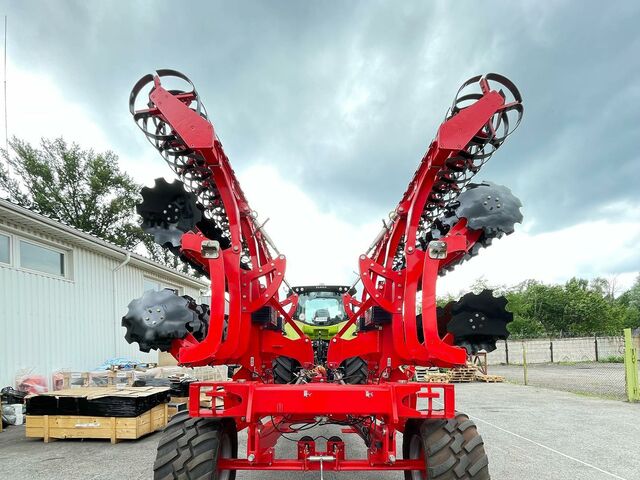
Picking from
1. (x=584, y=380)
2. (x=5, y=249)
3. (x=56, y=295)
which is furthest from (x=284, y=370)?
(x=584, y=380)

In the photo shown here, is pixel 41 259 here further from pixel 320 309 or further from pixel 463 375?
pixel 463 375

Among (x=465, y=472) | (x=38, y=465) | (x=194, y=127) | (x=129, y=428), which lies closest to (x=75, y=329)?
(x=129, y=428)

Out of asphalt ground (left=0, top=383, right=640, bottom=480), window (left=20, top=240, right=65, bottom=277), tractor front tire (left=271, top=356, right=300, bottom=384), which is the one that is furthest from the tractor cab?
window (left=20, top=240, right=65, bottom=277)

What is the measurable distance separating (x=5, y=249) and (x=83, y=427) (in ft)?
13.4

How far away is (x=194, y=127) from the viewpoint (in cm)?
334

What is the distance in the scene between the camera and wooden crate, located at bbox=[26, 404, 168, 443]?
7.09 meters

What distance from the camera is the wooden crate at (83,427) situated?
709cm

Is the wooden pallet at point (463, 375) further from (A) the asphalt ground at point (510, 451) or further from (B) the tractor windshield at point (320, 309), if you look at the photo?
(B) the tractor windshield at point (320, 309)

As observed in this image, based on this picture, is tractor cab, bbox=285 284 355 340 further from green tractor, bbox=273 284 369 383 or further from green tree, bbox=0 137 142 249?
green tree, bbox=0 137 142 249

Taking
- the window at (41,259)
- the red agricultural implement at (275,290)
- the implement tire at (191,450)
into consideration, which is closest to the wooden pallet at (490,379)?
the window at (41,259)

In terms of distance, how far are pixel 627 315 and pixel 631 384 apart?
38291 millimetres

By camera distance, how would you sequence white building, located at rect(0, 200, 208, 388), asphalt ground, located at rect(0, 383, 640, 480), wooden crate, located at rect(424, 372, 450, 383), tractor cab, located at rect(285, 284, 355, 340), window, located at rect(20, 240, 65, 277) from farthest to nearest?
wooden crate, located at rect(424, 372, 450, 383)
window, located at rect(20, 240, 65, 277)
white building, located at rect(0, 200, 208, 388)
tractor cab, located at rect(285, 284, 355, 340)
asphalt ground, located at rect(0, 383, 640, 480)

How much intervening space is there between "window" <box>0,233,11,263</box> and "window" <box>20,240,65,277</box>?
38 centimetres

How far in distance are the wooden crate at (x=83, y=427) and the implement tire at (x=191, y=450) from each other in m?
3.97
